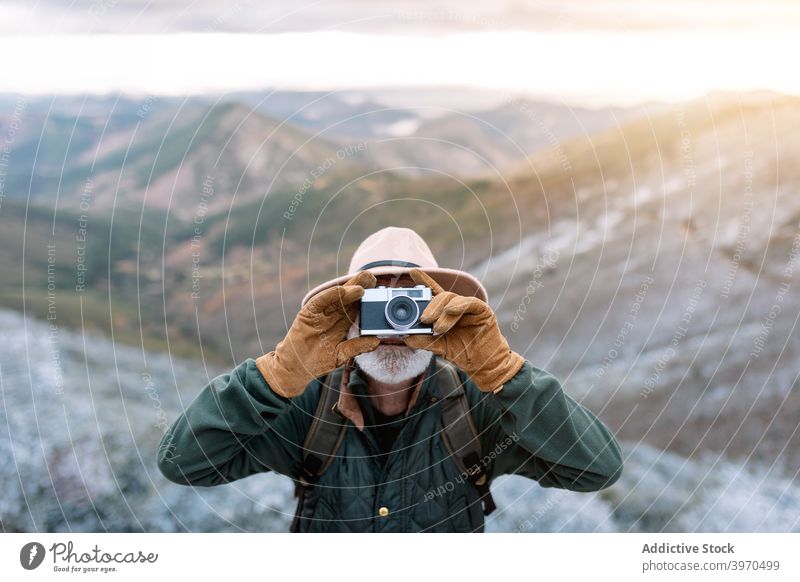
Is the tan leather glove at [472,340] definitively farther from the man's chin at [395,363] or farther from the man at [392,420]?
the man's chin at [395,363]

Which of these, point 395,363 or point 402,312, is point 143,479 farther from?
point 402,312

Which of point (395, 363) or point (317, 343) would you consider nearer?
point (317, 343)

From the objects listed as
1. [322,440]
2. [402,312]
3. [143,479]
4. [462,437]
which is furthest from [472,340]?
[143,479]

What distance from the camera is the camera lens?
223cm

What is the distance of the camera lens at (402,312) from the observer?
2234 mm

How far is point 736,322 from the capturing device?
14.3 ft

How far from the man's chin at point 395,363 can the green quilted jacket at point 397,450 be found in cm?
6

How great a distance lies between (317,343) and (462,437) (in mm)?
558

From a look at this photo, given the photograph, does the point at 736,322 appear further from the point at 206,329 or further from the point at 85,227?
the point at 85,227

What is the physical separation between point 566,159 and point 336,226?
4.62 ft

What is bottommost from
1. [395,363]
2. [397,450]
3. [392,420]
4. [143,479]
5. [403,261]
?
[397,450]

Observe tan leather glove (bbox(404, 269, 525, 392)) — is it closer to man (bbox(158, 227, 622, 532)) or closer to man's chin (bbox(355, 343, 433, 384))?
man (bbox(158, 227, 622, 532))

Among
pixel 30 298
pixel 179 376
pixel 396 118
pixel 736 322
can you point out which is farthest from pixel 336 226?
pixel 736 322

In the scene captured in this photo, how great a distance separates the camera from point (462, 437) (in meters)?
2.38
